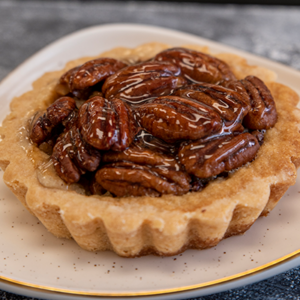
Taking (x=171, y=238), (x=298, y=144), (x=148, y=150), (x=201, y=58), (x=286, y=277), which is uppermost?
(x=201, y=58)

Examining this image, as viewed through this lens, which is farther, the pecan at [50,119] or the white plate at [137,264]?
the pecan at [50,119]

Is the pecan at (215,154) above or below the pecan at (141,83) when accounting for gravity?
below

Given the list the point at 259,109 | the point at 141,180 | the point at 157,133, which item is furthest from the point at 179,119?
the point at 259,109

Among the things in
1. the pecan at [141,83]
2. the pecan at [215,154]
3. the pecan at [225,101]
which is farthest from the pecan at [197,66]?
the pecan at [215,154]

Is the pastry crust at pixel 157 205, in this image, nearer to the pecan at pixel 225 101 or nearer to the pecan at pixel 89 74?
the pecan at pixel 225 101

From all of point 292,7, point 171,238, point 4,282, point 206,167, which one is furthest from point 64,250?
point 292,7

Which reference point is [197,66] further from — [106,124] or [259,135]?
[106,124]

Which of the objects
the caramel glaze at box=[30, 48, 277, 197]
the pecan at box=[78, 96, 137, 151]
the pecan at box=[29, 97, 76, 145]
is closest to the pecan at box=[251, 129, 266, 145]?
the caramel glaze at box=[30, 48, 277, 197]

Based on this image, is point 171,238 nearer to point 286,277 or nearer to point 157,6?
point 286,277
